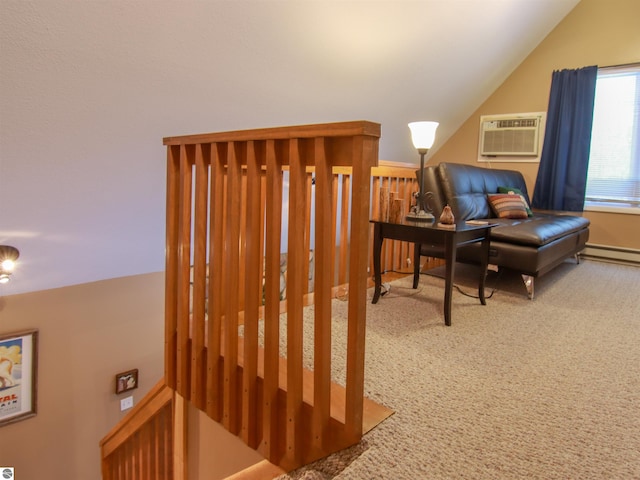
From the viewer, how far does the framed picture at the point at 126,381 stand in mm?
3465

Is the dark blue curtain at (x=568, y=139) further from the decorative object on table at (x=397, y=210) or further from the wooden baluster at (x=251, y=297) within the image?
the wooden baluster at (x=251, y=297)

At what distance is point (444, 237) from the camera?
2207 millimetres

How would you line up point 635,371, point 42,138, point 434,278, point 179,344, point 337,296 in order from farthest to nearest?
point 434,278 → point 337,296 → point 42,138 → point 179,344 → point 635,371

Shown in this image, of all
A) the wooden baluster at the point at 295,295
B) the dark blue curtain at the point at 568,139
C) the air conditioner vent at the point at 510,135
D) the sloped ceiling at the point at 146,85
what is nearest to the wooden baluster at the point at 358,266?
the wooden baluster at the point at 295,295

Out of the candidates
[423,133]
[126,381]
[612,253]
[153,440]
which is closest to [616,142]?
[612,253]

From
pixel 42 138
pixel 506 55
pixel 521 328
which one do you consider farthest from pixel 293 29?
pixel 506 55

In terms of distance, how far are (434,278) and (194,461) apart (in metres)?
2.10

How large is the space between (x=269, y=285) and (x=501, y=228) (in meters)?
2.13

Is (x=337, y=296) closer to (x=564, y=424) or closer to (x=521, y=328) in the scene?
(x=521, y=328)

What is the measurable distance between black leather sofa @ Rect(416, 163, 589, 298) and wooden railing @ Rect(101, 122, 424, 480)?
167 cm

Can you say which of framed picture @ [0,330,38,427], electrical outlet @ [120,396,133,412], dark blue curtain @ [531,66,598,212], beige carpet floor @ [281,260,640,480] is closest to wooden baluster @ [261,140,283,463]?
beige carpet floor @ [281,260,640,480]

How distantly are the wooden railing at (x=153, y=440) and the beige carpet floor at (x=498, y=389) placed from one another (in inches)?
35.2

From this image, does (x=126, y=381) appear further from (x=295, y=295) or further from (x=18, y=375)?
(x=295, y=295)

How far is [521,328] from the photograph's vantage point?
7.27ft
